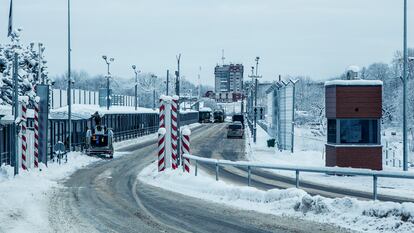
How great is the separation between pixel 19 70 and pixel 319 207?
49.8 metres

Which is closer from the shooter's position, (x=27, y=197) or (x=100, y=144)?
(x=27, y=197)

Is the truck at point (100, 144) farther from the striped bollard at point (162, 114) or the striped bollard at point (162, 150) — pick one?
the striped bollard at point (162, 150)

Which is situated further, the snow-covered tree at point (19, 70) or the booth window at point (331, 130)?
the snow-covered tree at point (19, 70)

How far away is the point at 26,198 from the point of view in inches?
669

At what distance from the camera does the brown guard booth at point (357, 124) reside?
90.5 feet

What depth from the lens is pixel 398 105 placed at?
99.7m

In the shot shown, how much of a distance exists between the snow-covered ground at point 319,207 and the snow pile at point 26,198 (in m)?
4.88

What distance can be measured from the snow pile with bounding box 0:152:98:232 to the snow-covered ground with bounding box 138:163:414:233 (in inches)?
192

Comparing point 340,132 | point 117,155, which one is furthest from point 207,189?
point 117,155

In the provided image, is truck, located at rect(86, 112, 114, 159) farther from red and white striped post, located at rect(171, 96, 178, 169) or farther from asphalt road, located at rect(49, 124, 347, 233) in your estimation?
asphalt road, located at rect(49, 124, 347, 233)

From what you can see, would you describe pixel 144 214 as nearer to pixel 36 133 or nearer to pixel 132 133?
pixel 36 133

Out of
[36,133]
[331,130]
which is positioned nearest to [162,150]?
[36,133]

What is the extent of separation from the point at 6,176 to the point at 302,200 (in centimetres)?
1454

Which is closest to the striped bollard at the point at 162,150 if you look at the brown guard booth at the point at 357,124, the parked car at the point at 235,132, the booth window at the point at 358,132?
the brown guard booth at the point at 357,124
